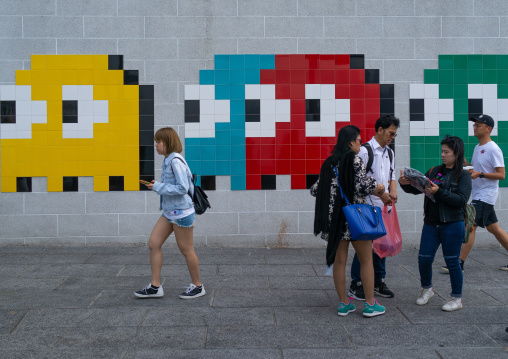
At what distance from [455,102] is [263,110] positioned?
3.05 m

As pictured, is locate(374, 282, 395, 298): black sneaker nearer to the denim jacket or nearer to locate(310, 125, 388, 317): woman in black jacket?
locate(310, 125, 388, 317): woman in black jacket

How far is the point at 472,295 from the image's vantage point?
17.7 feet

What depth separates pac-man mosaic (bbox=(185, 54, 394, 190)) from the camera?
25.7ft

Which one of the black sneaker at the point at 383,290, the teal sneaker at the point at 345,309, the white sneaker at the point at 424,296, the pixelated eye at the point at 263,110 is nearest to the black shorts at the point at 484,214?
the white sneaker at the point at 424,296

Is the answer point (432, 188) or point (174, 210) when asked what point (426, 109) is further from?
point (174, 210)

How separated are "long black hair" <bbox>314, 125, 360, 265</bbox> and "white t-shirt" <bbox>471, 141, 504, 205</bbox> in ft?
8.25

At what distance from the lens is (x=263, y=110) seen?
Answer: 7.85 meters

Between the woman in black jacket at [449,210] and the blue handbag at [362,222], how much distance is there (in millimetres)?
555

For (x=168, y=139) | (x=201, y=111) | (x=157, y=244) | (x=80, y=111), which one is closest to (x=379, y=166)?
(x=168, y=139)

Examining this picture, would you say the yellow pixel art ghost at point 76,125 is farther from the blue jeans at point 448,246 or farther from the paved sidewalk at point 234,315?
the blue jeans at point 448,246

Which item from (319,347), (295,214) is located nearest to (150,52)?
(295,214)

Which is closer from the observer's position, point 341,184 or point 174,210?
point 341,184

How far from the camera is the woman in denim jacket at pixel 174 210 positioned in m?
5.14

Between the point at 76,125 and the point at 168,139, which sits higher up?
the point at 76,125
